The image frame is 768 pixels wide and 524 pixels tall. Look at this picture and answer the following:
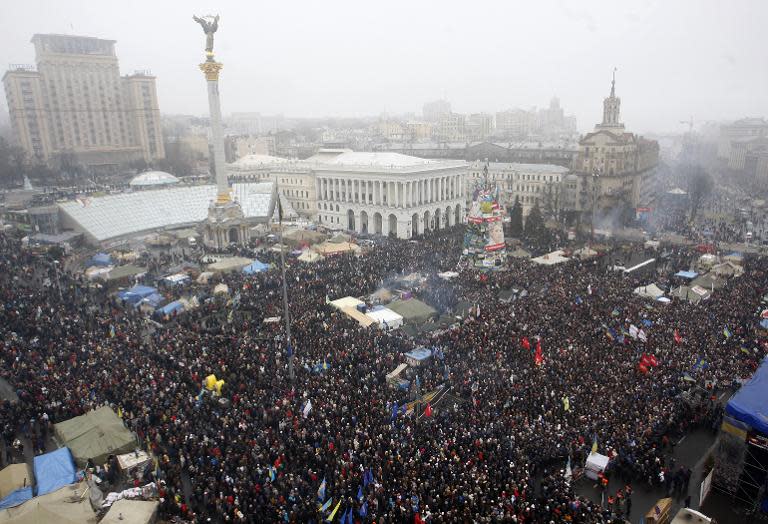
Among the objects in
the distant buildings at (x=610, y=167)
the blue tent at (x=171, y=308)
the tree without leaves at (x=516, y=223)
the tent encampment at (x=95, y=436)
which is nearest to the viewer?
the tent encampment at (x=95, y=436)

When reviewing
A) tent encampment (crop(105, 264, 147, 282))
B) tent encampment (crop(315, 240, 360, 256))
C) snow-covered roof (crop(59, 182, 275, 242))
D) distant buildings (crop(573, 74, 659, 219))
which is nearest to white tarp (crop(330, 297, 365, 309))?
tent encampment (crop(315, 240, 360, 256))

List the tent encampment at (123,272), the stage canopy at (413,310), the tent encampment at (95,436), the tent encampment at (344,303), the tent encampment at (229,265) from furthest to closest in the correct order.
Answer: the tent encampment at (229,265) → the tent encampment at (123,272) → the tent encampment at (344,303) → the stage canopy at (413,310) → the tent encampment at (95,436)

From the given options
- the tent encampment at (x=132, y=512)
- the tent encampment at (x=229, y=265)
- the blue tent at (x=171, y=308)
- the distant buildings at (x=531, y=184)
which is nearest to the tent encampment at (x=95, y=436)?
the tent encampment at (x=132, y=512)

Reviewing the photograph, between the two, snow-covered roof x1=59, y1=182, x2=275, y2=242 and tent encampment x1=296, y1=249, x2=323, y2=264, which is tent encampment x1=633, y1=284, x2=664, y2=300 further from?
snow-covered roof x1=59, y1=182, x2=275, y2=242

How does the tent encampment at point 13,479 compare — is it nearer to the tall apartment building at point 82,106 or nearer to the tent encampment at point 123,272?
the tent encampment at point 123,272

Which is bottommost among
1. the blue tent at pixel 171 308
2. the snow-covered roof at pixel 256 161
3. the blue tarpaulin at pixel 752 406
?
the blue tent at pixel 171 308

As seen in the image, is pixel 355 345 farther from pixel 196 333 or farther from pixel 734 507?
pixel 734 507

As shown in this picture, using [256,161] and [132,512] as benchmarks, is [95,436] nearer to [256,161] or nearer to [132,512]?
[132,512]

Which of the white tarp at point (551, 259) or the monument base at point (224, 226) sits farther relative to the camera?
the monument base at point (224, 226)
